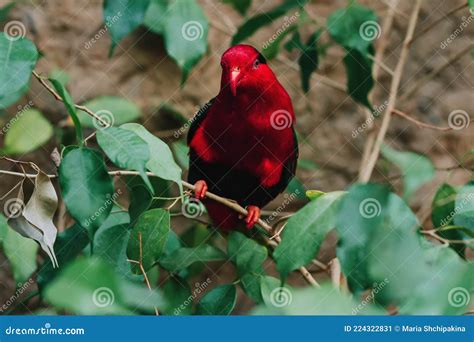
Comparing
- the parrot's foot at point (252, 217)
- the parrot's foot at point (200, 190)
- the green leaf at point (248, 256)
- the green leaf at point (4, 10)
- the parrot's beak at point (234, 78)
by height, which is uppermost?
the green leaf at point (4, 10)

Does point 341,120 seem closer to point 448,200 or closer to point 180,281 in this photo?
point 448,200

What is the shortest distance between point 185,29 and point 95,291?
0.51m

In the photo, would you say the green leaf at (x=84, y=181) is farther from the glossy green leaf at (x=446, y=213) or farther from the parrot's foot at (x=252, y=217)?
the glossy green leaf at (x=446, y=213)

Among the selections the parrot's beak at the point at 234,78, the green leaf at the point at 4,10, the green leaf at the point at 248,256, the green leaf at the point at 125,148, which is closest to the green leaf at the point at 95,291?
the green leaf at the point at 248,256

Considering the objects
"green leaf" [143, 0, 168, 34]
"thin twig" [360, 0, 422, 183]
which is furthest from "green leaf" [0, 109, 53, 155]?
"thin twig" [360, 0, 422, 183]

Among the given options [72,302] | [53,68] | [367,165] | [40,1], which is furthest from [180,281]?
[40,1]

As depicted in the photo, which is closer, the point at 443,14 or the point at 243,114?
the point at 243,114

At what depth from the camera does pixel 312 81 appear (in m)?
1.85

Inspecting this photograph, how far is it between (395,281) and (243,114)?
430mm

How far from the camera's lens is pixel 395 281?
117cm

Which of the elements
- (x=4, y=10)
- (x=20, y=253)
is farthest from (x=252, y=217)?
(x=4, y=10)

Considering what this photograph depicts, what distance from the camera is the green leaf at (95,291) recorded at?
1.18 metres

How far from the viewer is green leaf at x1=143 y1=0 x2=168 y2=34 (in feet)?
4.21

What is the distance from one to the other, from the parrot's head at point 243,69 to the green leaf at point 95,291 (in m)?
0.41
